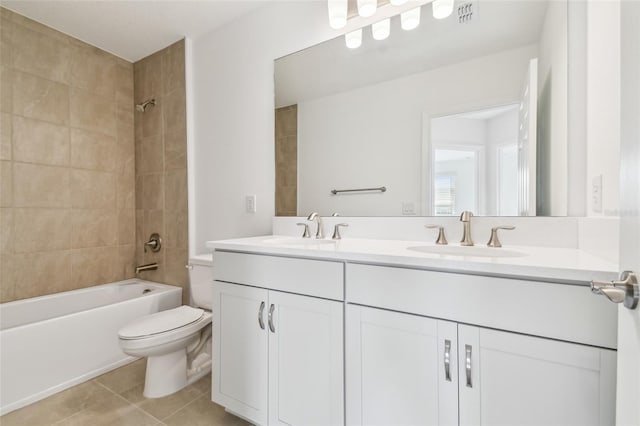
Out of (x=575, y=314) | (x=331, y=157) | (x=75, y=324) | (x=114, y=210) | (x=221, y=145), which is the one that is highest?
(x=221, y=145)

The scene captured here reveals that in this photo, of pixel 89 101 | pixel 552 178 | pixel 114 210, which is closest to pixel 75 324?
pixel 114 210

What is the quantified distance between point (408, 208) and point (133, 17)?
2.21 meters

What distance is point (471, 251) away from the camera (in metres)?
1.18

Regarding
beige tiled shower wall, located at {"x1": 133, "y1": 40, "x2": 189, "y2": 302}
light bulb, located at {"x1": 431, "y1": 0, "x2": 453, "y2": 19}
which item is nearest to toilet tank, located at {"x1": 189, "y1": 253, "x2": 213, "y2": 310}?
beige tiled shower wall, located at {"x1": 133, "y1": 40, "x2": 189, "y2": 302}

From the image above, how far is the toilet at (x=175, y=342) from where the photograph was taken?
4.98 feet

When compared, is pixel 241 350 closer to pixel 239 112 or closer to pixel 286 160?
pixel 286 160

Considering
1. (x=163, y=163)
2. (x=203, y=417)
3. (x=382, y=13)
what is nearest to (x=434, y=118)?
(x=382, y=13)

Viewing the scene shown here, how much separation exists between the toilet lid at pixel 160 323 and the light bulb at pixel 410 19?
6.35 ft

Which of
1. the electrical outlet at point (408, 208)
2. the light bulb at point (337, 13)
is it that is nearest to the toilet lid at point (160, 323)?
the electrical outlet at point (408, 208)

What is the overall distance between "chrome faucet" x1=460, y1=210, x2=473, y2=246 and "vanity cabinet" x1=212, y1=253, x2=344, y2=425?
1.83 feet

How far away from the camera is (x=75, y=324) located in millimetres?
1765

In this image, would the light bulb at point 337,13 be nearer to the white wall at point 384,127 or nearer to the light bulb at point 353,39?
the light bulb at point 353,39

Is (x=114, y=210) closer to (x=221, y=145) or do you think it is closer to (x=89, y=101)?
(x=89, y=101)

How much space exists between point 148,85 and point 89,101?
0.45 metres
